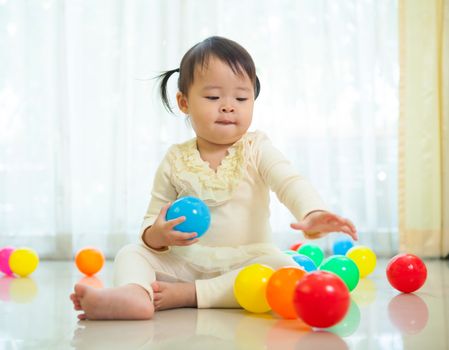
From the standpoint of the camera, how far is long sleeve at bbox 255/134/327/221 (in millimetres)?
1543

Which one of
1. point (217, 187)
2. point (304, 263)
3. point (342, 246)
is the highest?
point (217, 187)

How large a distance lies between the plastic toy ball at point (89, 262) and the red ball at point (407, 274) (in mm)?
1001

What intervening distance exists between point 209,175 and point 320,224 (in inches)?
15.9

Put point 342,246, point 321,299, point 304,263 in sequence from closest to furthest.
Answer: point 321,299
point 304,263
point 342,246

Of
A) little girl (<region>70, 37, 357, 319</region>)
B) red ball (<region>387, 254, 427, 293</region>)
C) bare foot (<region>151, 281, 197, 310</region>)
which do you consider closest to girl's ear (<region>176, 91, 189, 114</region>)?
little girl (<region>70, 37, 357, 319</region>)

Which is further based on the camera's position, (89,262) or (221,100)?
(89,262)

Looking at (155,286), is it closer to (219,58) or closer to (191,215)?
(191,215)

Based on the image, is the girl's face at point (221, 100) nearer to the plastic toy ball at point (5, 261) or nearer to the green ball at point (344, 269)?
the green ball at point (344, 269)

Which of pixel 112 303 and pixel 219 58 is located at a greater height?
pixel 219 58

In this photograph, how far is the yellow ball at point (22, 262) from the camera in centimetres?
226

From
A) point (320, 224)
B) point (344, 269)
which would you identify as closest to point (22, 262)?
point (344, 269)

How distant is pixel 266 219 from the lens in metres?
1.79

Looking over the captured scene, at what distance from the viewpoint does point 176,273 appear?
5.57 ft

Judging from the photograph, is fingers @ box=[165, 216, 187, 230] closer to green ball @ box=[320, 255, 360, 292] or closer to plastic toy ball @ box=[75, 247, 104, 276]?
green ball @ box=[320, 255, 360, 292]
